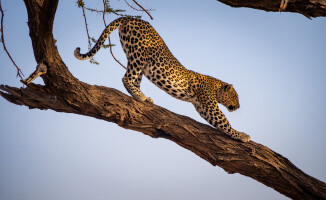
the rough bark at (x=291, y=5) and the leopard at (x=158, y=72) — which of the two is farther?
the leopard at (x=158, y=72)

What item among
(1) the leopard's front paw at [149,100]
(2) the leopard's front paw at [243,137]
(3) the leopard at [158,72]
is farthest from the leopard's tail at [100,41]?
(2) the leopard's front paw at [243,137]

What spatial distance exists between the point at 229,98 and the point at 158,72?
1.51m

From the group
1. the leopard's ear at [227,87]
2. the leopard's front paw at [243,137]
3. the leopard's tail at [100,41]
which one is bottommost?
the leopard's front paw at [243,137]

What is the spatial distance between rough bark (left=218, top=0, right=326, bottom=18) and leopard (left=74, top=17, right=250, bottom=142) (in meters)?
2.15

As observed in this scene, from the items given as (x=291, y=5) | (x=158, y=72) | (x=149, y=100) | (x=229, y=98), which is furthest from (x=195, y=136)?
(x=291, y=5)

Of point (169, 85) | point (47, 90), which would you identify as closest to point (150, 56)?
point (169, 85)

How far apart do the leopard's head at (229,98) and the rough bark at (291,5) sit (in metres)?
2.64

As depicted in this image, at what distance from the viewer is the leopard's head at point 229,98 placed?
6.71m

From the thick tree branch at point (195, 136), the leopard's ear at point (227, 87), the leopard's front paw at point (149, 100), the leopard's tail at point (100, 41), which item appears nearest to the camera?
the thick tree branch at point (195, 136)

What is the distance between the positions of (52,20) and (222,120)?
305 cm

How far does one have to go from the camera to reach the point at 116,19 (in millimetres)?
6148

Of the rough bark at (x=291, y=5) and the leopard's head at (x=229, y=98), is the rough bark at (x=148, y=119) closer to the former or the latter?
the leopard's head at (x=229, y=98)

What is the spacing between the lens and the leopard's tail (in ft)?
18.2

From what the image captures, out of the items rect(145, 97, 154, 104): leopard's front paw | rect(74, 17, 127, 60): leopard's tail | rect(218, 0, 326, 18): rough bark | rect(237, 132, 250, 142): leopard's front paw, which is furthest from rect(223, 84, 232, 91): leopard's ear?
rect(218, 0, 326, 18): rough bark
